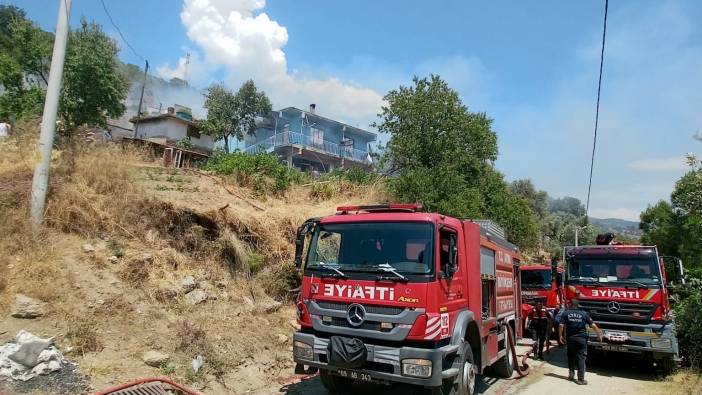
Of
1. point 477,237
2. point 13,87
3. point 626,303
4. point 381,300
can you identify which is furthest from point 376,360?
point 13,87

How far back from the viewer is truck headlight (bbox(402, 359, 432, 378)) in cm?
515

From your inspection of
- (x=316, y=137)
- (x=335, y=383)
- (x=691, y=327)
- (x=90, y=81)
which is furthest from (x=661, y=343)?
(x=316, y=137)

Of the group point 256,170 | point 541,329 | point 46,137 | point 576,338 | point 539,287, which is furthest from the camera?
point 539,287

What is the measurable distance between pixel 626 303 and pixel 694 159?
666 cm

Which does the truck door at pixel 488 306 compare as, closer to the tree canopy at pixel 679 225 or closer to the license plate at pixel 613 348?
the license plate at pixel 613 348

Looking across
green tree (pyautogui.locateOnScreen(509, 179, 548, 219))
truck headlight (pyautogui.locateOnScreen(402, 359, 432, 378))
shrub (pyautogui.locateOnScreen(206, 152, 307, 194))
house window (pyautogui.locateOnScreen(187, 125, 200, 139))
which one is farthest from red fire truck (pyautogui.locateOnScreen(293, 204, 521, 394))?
green tree (pyautogui.locateOnScreen(509, 179, 548, 219))

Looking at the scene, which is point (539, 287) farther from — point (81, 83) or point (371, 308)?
point (81, 83)

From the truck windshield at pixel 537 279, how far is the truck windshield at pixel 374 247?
439 inches

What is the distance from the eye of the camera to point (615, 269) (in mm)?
10117

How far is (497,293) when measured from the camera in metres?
7.99

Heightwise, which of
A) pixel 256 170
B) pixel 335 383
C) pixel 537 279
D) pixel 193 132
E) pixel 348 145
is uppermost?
pixel 348 145

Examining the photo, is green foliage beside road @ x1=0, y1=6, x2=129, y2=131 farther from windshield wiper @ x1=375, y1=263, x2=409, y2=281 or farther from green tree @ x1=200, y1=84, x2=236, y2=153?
windshield wiper @ x1=375, y1=263, x2=409, y2=281

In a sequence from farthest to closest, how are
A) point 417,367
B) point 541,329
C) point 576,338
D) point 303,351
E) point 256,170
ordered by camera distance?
1. point 256,170
2. point 541,329
3. point 576,338
4. point 303,351
5. point 417,367

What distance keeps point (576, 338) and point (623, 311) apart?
1.65 metres
